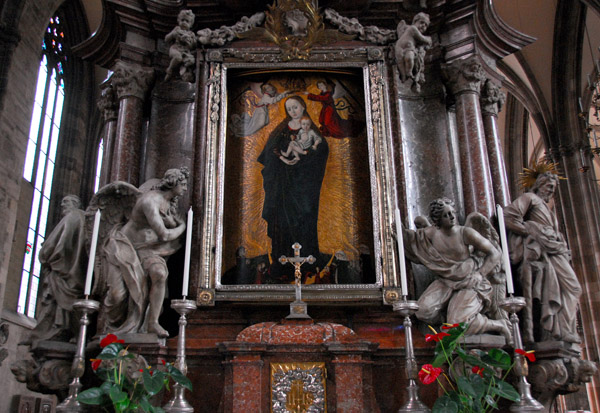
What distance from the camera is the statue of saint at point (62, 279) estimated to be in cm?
505

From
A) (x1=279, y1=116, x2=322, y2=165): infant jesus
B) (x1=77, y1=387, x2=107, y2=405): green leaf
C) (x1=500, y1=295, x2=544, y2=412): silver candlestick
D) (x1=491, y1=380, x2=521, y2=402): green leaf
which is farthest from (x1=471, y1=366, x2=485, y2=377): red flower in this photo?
(x1=279, y1=116, x2=322, y2=165): infant jesus

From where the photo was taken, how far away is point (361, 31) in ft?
20.2

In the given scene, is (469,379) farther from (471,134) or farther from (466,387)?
(471,134)

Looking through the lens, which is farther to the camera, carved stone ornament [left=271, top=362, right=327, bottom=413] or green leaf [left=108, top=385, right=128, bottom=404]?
carved stone ornament [left=271, top=362, right=327, bottom=413]

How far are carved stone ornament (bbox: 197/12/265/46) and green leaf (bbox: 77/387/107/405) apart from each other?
3.68m

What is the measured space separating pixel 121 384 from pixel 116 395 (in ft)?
0.62

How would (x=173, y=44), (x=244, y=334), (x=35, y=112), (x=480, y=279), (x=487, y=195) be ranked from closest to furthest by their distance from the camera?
(x=244, y=334), (x=480, y=279), (x=487, y=195), (x=173, y=44), (x=35, y=112)

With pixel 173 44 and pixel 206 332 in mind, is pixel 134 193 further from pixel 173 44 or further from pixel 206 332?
pixel 173 44

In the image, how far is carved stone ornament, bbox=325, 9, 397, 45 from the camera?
20.2 feet

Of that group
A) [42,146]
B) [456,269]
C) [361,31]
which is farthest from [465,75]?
[42,146]

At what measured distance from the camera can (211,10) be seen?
253 inches

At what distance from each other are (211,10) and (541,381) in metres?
4.73

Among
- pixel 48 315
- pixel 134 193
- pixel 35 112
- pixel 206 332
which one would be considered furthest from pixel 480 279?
pixel 35 112

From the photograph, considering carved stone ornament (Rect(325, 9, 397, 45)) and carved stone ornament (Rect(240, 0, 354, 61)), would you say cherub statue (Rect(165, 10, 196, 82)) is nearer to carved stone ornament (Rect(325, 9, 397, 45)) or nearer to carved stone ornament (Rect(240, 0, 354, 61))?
carved stone ornament (Rect(240, 0, 354, 61))
